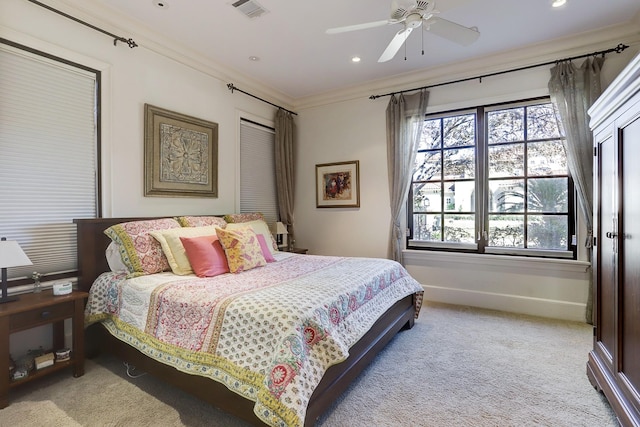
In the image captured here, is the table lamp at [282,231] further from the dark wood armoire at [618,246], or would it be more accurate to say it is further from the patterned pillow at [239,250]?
the dark wood armoire at [618,246]

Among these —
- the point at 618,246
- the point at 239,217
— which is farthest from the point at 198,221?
the point at 618,246

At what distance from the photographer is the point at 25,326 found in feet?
6.51

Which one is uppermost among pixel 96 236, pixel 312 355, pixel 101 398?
pixel 96 236

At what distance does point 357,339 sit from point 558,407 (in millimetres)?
1243

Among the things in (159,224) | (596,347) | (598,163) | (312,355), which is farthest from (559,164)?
(159,224)

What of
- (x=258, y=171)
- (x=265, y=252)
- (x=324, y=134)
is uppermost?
(x=324, y=134)

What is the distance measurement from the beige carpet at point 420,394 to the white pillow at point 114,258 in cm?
73

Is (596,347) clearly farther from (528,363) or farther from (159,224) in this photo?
(159,224)

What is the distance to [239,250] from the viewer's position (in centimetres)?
263

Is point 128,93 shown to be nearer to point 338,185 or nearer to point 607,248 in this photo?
point 338,185

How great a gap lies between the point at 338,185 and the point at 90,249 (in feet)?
9.99

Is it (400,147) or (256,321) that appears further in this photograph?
(400,147)

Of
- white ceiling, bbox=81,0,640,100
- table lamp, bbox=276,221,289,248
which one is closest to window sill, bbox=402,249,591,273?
table lamp, bbox=276,221,289,248

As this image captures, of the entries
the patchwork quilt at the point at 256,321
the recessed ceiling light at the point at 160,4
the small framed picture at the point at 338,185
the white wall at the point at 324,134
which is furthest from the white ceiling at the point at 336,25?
the patchwork quilt at the point at 256,321
